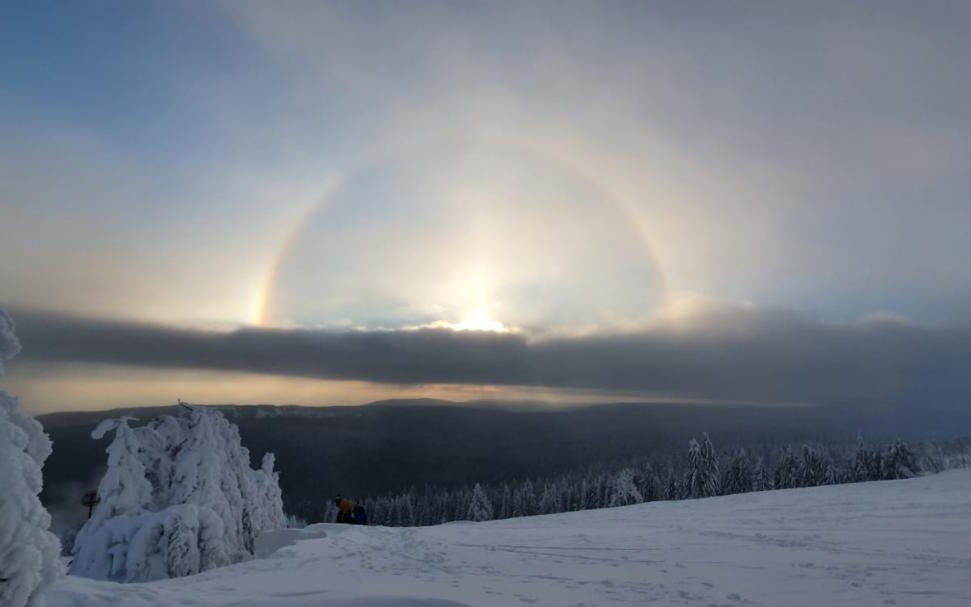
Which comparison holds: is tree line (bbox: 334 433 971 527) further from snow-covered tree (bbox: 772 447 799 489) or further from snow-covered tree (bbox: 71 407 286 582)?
snow-covered tree (bbox: 71 407 286 582)

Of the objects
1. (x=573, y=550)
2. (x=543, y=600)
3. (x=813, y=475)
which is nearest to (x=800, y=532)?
(x=573, y=550)

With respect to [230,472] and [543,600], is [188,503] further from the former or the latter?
[543,600]

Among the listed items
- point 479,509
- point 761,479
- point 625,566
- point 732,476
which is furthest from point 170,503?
point 479,509

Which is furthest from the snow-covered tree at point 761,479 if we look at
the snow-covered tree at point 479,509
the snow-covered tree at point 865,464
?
the snow-covered tree at point 479,509

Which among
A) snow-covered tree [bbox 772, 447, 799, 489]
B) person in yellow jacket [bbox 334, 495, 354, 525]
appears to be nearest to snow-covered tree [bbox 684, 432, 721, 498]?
snow-covered tree [bbox 772, 447, 799, 489]

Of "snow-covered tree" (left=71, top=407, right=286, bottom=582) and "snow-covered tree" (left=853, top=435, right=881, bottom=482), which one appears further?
"snow-covered tree" (left=853, top=435, right=881, bottom=482)

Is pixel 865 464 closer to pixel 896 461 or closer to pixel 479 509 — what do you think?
pixel 896 461

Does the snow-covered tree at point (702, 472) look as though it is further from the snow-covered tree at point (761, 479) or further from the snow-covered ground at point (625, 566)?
the snow-covered ground at point (625, 566)
